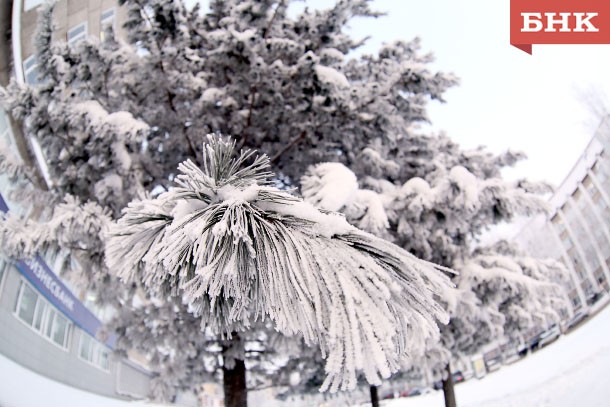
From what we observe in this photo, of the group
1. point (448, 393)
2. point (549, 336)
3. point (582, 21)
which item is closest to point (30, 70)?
point (582, 21)

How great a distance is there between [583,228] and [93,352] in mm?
7732

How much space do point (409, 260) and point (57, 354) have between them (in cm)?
284

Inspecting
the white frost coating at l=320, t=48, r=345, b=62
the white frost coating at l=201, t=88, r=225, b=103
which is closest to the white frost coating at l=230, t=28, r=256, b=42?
the white frost coating at l=201, t=88, r=225, b=103

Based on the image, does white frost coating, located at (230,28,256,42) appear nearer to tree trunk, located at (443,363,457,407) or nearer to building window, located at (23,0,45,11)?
A: building window, located at (23,0,45,11)

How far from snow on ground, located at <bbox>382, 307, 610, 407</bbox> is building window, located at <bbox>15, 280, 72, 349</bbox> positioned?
4800 millimetres

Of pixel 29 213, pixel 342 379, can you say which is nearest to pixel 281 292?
pixel 342 379

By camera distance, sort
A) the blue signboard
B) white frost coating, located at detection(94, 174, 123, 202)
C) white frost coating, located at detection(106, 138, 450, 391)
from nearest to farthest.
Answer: white frost coating, located at detection(106, 138, 450, 391) → the blue signboard → white frost coating, located at detection(94, 174, 123, 202)

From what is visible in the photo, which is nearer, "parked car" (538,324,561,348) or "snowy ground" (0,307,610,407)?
"snowy ground" (0,307,610,407)

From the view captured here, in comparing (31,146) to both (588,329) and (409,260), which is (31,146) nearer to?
(409,260)

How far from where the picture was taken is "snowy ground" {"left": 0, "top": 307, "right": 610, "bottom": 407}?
206 cm

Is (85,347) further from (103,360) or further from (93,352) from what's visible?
(103,360)

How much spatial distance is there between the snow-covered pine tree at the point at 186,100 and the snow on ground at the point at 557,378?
3.70 m

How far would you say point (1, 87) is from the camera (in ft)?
8.54

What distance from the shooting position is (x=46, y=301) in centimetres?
247
